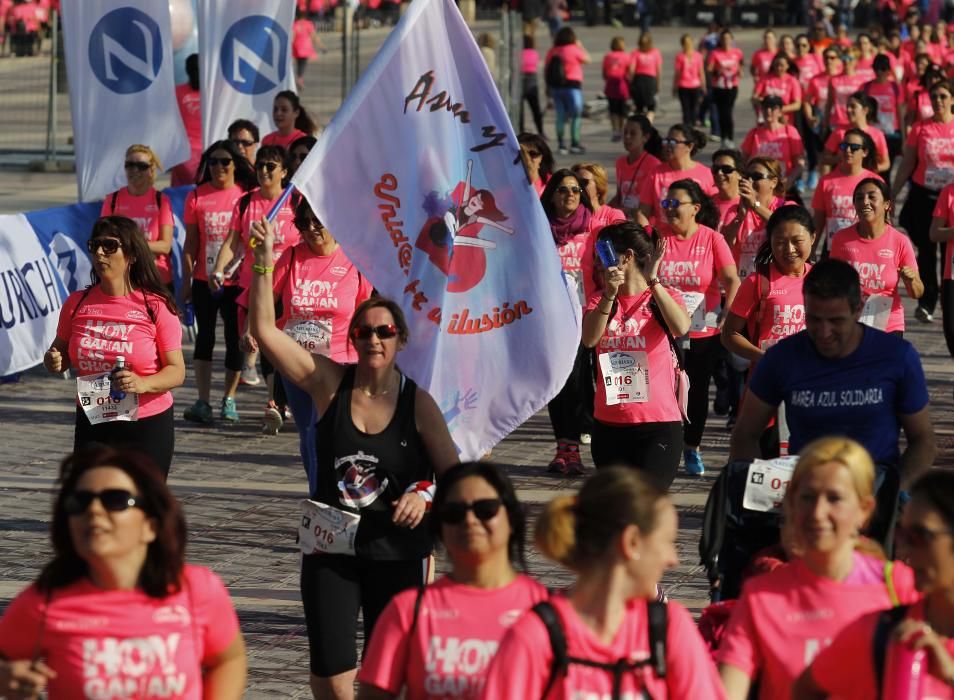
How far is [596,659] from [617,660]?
0.15 feet

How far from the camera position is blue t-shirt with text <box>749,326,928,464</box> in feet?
20.8

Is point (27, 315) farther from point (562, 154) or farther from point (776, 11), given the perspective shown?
point (776, 11)

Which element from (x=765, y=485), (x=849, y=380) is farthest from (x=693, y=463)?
(x=765, y=485)

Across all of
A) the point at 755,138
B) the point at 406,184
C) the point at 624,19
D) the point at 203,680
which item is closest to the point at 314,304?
the point at 406,184

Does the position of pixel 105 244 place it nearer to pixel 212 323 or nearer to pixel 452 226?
pixel 452 226

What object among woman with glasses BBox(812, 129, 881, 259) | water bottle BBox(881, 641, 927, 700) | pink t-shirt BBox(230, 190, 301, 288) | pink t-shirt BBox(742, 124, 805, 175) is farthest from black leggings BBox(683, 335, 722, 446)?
pink t-shirt BBox(742, 124, 805, 175)

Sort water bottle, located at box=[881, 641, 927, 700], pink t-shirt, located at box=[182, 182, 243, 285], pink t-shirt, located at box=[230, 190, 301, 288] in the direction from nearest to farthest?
water bottle, located at box=[881, 641, 927, 700] < pink t-shirt, located at box=[230, 190, 301, 288] < pink t-shirt, located at box=[182, 182, 243, 285]

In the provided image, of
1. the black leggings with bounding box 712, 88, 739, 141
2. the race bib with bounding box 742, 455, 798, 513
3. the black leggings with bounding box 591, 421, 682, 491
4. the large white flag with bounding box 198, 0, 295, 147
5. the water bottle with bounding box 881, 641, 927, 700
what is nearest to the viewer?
the water bottle with bounding box 881, 641, 927, 700

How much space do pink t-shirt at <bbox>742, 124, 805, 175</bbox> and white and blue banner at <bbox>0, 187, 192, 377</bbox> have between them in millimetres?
6345

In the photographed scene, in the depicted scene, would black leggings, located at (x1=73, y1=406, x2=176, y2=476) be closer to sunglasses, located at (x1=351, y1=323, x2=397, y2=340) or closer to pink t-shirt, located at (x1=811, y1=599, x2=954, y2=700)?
sunglasses, located at (x1=351, y1=323, x2=397, y2=340)

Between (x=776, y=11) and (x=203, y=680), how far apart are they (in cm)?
5219

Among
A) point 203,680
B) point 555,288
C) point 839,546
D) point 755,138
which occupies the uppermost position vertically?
point 755,138

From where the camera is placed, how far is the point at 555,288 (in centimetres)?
726

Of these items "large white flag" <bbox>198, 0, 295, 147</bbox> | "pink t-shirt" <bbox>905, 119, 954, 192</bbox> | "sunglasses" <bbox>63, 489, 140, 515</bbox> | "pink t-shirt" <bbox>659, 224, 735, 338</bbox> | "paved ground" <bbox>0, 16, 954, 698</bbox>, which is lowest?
"paved ground" <bbox>0, 16, 954, 698</bbox>
